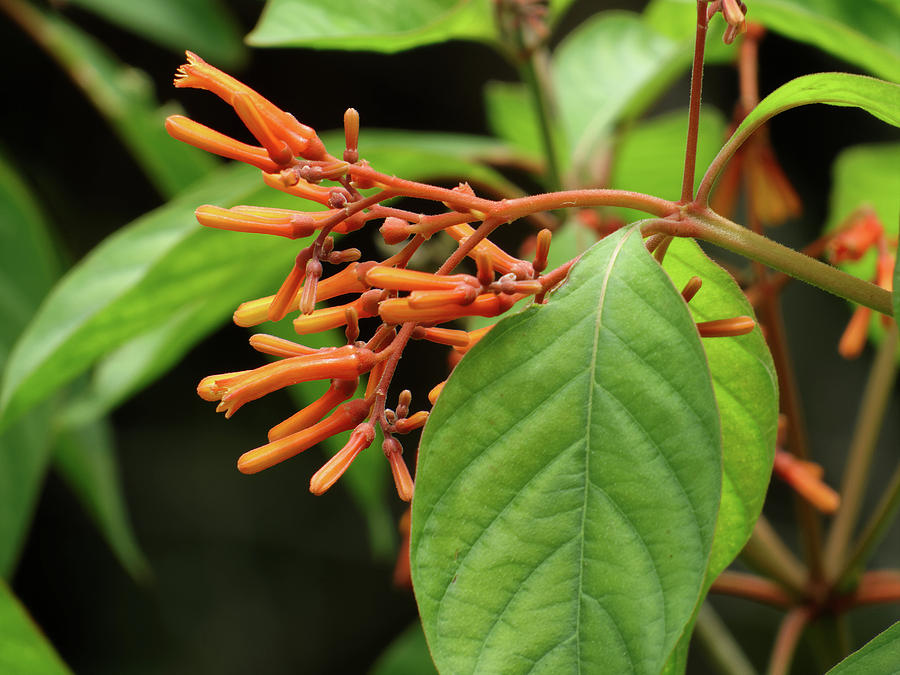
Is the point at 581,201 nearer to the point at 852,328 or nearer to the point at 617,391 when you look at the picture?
the point at 617,391

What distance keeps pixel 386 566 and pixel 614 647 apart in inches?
60.9

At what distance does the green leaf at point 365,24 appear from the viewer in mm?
595

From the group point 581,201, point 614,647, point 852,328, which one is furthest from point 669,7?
point 614,647

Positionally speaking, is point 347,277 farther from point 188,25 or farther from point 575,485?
point 188,25

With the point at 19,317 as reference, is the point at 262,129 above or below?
above

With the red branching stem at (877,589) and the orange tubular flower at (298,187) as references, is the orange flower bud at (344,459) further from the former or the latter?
the red branching stem at (877,589)

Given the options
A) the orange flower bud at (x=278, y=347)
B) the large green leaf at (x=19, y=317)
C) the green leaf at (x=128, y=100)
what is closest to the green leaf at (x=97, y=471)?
the large green leaf at (x=19, y=317)

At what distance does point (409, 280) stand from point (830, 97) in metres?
0.19

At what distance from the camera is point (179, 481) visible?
6.19 feet

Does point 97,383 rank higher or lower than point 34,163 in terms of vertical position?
lower

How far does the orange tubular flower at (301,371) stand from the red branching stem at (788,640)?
443mm

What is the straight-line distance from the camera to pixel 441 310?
1.16 feet

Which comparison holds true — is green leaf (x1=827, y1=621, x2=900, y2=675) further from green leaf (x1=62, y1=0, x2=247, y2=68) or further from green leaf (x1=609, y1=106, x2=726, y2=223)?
green leaf (x1=62, y1=0, x2=247, y2=68)

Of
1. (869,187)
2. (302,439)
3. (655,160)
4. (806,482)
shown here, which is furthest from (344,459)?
(655,160)
